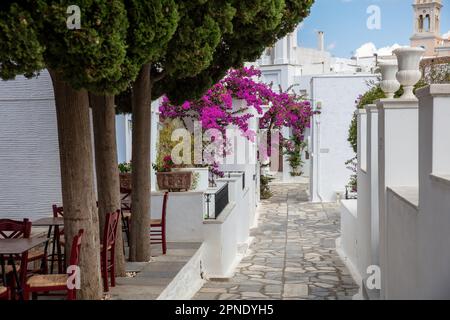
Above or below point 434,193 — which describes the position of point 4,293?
below

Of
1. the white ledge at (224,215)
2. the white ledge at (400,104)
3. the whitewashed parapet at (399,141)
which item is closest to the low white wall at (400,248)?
the whitewashed parapet at (399,141)

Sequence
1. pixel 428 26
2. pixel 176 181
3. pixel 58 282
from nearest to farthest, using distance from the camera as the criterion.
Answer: pixel 58 282 < pixel 176 181 < pixel 428 26

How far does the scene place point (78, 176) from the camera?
6254 mm

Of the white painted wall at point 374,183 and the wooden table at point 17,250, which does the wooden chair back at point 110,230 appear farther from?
the white painted wall at point 374,183

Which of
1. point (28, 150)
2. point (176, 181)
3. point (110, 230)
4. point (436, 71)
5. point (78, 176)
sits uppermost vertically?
point (436, 71)

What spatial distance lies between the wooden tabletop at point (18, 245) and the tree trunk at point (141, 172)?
8.30 feet

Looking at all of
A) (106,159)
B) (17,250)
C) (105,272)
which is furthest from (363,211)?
(17,250)

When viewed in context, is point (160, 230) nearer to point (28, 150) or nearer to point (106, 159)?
point (106, 159)

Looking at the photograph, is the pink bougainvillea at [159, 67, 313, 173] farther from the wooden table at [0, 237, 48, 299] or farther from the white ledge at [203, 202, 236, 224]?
the wooden table at [0, 237, 48, 299]

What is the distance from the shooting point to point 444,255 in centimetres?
483

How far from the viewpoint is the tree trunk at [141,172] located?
8773 millimetres

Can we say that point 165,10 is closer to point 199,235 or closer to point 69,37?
point 69,37

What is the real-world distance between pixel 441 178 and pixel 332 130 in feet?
68.5
